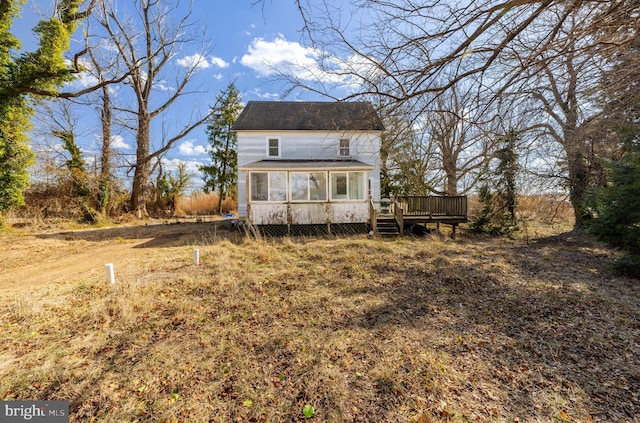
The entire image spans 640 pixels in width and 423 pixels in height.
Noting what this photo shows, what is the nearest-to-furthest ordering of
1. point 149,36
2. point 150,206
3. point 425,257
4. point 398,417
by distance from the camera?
Result: 1. point 398,417
2. point 425,257
3. point 149,36
4. point 150,206

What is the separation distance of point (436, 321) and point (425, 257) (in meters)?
4.07

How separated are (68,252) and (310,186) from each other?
929 centimetres

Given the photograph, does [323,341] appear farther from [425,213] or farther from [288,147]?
[288,147]

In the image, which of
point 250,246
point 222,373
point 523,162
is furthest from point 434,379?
point 523,162

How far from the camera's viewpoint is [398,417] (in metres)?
2.22

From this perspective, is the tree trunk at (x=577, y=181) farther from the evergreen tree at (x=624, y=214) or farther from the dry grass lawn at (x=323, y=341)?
the dry grass lawn at (x=323, y=341)

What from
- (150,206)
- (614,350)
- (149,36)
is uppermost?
(149,36)

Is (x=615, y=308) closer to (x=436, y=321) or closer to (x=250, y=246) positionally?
(x=436, y=321)

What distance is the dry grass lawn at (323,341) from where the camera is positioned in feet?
7.82

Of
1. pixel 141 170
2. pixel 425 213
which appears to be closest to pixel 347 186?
pixel 425 213

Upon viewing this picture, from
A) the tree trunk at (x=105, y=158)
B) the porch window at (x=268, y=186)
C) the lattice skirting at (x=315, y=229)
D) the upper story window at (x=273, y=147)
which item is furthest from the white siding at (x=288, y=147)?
the tree trunk at (x=105, y=158)

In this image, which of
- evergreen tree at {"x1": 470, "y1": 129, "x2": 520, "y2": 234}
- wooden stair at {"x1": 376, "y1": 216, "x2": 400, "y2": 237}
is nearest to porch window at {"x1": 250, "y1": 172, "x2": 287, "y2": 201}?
wooden stair at {"x1": 376, "y1": 216, "x2": 400, "y2": 237}

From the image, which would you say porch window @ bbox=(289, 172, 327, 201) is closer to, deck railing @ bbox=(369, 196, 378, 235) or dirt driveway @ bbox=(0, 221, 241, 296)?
deck railing @ bbox=(369, 196, 378, 235)

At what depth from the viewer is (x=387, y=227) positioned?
479 inches
